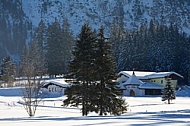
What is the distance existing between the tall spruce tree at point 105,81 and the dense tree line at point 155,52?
64874 mm

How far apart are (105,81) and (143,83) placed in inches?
1976

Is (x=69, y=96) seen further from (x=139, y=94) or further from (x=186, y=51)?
(x=186, y=51)

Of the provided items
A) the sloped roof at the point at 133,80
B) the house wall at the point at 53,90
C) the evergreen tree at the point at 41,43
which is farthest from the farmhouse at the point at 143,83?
the evergreen tree at the point at 41,43

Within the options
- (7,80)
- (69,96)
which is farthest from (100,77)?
(7,80)

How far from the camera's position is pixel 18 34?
190 m

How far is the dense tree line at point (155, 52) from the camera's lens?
92000 millimetres

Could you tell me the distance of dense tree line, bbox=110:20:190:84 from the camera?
92000 mm

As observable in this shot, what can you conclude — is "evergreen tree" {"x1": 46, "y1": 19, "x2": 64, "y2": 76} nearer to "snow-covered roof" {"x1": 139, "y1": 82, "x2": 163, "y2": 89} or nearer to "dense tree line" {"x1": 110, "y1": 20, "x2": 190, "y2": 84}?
"dense tree line" {"x1": 110, "y1": 20, "x2": 190, "y2": 84}

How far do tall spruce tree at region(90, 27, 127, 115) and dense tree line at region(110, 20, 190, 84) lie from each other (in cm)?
6487

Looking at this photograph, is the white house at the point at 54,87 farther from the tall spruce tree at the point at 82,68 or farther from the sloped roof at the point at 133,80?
the tall spruce tree at the point at 82,68

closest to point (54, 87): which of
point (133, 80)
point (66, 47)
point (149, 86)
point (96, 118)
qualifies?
point (133, 80)

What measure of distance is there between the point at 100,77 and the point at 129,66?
69.0 meters

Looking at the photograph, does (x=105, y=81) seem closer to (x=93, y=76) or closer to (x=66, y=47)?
(x=93, y=76)

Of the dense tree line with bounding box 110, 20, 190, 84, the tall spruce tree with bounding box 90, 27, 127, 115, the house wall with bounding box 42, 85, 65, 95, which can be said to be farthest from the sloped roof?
the tall spruce tree with bounding box 90, 27, 127, 115
